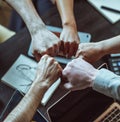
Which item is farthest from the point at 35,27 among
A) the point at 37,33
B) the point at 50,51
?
the point at 50,51

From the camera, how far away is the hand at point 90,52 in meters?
1.11

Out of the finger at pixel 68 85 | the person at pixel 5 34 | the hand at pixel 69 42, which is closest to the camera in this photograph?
the finger at pixel 68 85

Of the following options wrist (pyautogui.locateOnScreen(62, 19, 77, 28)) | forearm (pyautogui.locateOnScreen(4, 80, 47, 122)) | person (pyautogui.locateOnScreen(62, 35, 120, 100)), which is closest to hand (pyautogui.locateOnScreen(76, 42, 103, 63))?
person (pyautogui.locateOnScreen(62, 35, 120, 100))

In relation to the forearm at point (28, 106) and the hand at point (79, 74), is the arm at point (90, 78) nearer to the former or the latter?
the hand at point (79, 74)

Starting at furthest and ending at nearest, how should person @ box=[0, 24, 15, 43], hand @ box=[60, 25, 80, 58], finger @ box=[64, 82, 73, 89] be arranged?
person @ box=[0, 24, 15, 43]
hand @ box=[60, 25, 80, 58]
finger @ box=[64, 82, 73, 89]

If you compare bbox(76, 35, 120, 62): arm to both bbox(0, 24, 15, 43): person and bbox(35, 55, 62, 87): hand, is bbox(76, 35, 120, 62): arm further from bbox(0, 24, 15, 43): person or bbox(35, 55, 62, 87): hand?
bbox(0, 24, 15, 43): person

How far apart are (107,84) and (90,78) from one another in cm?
7

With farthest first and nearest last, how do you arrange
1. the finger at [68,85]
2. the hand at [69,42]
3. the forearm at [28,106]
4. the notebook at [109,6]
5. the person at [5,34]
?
the person at [5,34] → the notebook at [109,6] → the hand at [69,42] → the finger at [68,85] → the forearm at [28,106]

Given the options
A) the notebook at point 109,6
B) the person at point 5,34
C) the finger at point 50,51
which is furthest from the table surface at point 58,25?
the person at point 5,34

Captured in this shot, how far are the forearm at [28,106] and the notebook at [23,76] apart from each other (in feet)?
0.28

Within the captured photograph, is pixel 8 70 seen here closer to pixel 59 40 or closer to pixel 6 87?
pixel 6 87

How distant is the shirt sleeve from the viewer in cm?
92

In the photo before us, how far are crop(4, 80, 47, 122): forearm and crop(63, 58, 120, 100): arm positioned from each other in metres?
0.10

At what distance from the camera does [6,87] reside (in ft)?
3.63
